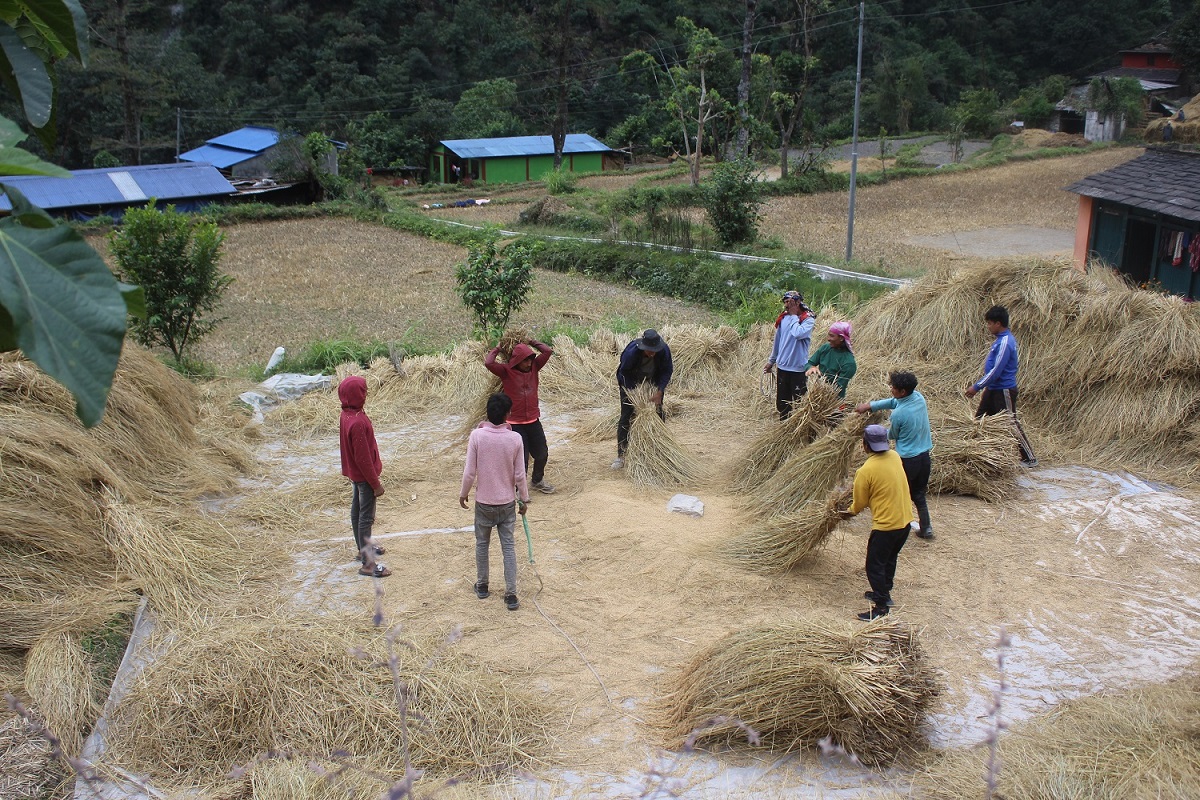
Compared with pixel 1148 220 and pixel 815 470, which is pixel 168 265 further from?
pixel 1148 220

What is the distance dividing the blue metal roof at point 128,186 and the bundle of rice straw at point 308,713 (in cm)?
2943

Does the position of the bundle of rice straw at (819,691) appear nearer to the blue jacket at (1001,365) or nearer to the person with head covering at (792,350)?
the person with head covering at (792,350)

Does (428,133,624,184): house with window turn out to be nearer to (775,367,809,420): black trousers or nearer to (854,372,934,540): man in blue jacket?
(775,367,809,420): black trousers

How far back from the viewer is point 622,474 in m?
8.37

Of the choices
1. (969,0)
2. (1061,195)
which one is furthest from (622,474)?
(969,0)

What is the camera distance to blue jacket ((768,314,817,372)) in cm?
864

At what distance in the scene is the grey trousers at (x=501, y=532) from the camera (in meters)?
5.92

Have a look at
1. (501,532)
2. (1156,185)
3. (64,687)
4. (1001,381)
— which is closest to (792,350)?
(1001,381)

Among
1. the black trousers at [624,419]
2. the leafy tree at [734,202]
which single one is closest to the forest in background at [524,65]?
Answer: the leafy tree at [734,202]

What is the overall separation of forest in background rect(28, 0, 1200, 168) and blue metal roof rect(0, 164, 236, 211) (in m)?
9.74

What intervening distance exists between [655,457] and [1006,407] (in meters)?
3.19

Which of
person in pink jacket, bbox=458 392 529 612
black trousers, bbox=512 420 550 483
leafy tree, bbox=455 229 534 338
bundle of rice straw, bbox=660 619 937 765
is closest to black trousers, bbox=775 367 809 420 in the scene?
black trousers, bbox=512 420 550 483

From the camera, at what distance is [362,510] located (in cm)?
650

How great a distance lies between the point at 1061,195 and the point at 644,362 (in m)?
27.6
